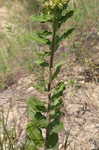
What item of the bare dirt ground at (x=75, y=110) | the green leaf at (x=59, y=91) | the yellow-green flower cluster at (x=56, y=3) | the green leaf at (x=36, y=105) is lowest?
the bare dirt ground at (x=75, y=110)

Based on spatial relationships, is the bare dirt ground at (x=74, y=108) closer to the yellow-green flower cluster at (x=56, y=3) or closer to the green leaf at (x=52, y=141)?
the green leaf at (x=52, y=141)

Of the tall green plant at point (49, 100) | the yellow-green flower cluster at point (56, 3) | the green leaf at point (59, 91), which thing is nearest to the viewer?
the yellow-green flower cluster at point (56, 3)

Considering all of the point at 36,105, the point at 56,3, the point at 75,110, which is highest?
the point at 56,3

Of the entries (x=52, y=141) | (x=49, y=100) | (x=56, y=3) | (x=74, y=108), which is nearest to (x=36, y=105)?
(x=49, y=100)

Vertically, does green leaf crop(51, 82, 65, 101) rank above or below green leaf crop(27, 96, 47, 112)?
above

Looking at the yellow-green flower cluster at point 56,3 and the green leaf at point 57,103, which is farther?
the green leaf at point 57,103

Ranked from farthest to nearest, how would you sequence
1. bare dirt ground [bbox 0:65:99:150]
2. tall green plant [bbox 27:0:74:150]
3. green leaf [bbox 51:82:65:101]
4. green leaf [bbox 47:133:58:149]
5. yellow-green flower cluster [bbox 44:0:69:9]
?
bare dirt ground [bbox 0:65:99:150]
green leaf [bbox 47:133:58:149]
green leaf [bbox 51:82:65:101]
tall green plant [bbox 27:0:74:150]
yellow-green flower cluster [bbox 44:0:69:9]

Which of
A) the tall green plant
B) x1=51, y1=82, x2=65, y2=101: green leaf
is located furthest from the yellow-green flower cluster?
x1=51, y1=82, x2=65, y2=101: green leaf

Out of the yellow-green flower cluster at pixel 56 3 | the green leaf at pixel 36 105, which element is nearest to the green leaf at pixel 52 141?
the green leaf at pixel 36 105

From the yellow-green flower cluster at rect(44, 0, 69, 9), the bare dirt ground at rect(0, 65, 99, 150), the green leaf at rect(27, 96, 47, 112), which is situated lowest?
the bare dirt ground at rect(0, 65, 99, 150)

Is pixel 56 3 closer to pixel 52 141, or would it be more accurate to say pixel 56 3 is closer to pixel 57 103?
pixel 57 103

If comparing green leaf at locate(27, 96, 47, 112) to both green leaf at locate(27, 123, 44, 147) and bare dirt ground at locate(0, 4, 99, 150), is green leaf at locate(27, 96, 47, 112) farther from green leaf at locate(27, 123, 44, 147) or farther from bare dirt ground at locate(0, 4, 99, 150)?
bare dirt ground at locate(0, 4, 99, 150)

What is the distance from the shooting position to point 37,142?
2088mm

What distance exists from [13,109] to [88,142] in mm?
704
